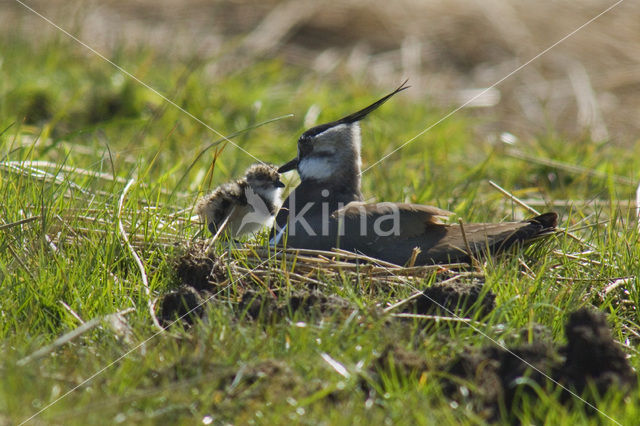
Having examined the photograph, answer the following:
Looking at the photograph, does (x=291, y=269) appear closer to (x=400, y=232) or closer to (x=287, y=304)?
(x=287, y=304)

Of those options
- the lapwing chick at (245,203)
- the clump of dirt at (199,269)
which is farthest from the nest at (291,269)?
the lapwing chick at (245,203)

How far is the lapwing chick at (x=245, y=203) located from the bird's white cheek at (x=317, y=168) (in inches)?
8.0

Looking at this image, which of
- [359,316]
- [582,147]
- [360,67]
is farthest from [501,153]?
[359,316]

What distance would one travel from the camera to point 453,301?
137 inches

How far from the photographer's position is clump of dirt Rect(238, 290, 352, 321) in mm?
3373

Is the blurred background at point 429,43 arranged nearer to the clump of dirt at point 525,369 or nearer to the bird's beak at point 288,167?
the bird's beak at point 288,167

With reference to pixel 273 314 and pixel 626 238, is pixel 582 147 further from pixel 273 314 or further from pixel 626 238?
pixel 273 314

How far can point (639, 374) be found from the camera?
3.10 meters

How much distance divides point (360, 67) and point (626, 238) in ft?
19.8

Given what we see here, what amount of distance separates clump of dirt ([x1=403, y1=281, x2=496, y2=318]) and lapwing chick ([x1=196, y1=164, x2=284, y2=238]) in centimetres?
135

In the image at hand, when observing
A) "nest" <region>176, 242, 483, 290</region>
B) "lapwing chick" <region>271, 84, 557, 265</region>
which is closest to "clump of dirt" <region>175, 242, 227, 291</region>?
"nest" <region>176, 242, 483, 290</region>

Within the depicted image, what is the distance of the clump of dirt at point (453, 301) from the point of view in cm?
346

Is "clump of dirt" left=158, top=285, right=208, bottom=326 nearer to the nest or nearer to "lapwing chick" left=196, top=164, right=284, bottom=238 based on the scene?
the nest

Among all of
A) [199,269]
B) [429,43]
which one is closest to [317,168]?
[199,269]
